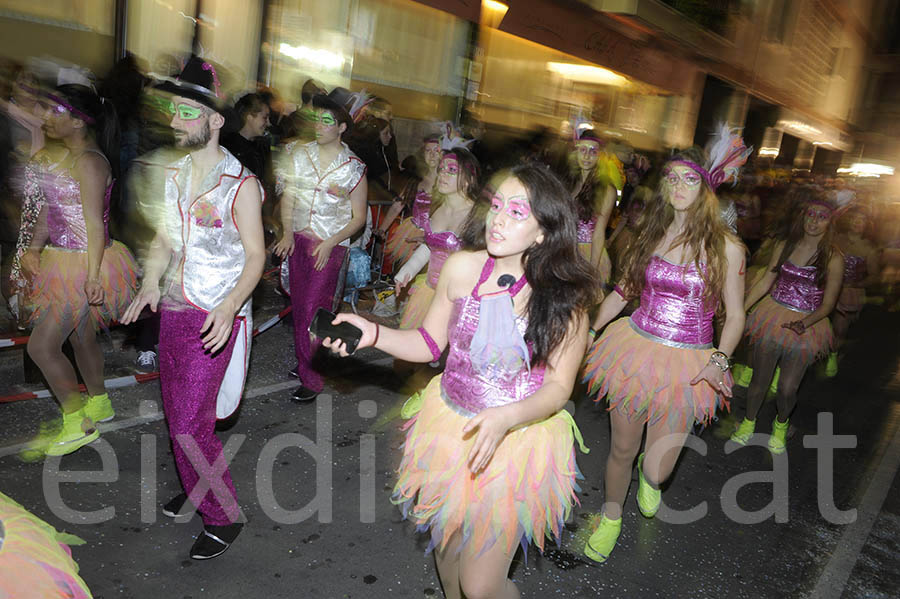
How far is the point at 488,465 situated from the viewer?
111 inches

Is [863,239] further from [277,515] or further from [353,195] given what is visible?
[277,515]

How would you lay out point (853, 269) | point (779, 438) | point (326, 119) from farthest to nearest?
point (853, 269), point (779, 438), point (326, 119)

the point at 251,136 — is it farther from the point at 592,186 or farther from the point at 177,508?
the point at 177,508

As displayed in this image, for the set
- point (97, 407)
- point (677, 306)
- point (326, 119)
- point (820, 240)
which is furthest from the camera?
point (820, 240)

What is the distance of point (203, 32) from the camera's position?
396 inches

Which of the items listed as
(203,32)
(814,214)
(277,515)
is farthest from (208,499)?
(203,32)

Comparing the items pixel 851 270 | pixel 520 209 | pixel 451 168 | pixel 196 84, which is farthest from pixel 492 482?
pixel 851 270

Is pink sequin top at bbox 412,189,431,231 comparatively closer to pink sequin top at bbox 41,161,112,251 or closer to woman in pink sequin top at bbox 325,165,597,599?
pink sequin top at bbox 41,161,112,251

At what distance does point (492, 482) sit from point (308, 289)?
324 centimetres

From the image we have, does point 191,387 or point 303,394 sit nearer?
point 191,387

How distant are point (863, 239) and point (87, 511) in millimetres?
9517

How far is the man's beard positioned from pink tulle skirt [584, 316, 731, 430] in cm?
259

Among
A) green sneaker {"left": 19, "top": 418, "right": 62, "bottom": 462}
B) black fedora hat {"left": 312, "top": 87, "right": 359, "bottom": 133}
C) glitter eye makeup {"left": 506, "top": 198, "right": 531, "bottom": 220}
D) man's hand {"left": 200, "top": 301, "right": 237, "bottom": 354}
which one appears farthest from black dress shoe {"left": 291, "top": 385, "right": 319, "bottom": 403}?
glitter eye makeup {"left": 506, "top": 198, "right": 531, "bottom": 220}

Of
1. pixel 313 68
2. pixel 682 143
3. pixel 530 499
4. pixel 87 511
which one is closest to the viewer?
A: pixel 530 499
